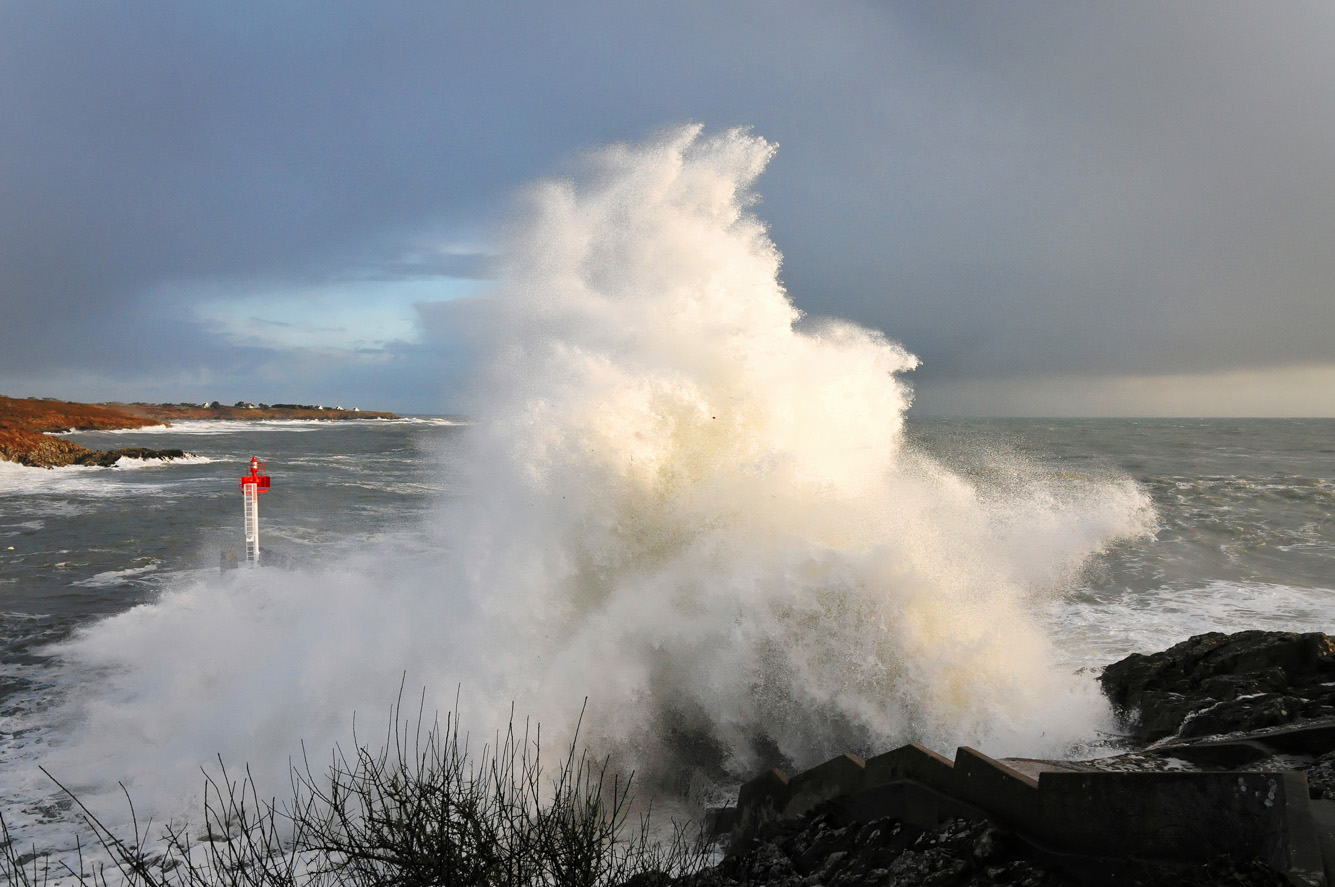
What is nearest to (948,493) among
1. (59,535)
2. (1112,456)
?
(59,535)

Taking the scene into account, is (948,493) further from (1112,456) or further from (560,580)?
(1112,456)

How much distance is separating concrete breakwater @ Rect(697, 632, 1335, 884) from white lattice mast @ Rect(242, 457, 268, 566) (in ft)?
32.2

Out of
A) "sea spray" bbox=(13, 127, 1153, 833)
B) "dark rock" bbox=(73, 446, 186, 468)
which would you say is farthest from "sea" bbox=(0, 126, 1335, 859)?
"dark rock" bbox=(73, 446, 186, 468)

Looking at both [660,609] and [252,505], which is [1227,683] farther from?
[252,505]

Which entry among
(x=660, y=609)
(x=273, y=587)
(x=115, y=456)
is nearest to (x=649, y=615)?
(x=660, y=609)

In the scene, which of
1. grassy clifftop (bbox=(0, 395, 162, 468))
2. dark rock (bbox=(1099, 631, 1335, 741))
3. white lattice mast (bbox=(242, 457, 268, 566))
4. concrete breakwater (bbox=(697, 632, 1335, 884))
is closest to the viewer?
concrete breakwater (bbox=(697, 632, 1335, 884))

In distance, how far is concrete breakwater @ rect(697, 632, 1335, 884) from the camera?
3.29 m

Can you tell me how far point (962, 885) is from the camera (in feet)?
12.4

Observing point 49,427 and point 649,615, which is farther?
point 49,427

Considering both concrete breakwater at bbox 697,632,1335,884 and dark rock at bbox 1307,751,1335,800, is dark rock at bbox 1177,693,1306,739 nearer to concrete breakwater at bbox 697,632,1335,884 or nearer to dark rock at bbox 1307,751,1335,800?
concrete breakwater at bbox 697,632,1335,884

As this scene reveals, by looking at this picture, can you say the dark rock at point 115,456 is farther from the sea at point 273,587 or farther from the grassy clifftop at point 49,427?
the sea at point 273,587

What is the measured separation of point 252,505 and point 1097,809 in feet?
42.5

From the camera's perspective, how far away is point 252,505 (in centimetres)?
1288

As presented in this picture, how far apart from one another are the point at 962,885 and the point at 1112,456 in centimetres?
5260
